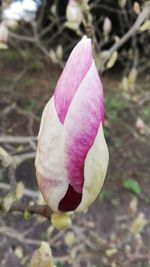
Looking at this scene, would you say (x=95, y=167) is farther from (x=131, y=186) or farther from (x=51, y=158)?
(x=131, y=186)

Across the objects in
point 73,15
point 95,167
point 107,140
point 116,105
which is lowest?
point 116,105

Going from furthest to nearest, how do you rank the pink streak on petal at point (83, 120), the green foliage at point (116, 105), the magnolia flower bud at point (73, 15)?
the green foliage at point (116, 105) → the magnolia flower bud at point (73, 15) → the pink streak on petal at point (83, 120)

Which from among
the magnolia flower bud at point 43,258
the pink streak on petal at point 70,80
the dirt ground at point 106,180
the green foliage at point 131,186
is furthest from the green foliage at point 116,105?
the pink streak on petal at point 70,80

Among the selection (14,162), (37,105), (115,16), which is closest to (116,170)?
(37,105)

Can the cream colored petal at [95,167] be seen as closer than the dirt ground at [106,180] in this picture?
→ Yes

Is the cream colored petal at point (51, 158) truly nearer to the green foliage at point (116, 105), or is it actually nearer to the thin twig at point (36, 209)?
the thin twig at point (36, 209)

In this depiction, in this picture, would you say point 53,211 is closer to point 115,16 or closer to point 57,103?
point 57,103

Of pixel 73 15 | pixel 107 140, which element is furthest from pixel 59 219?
pixel 107 140
